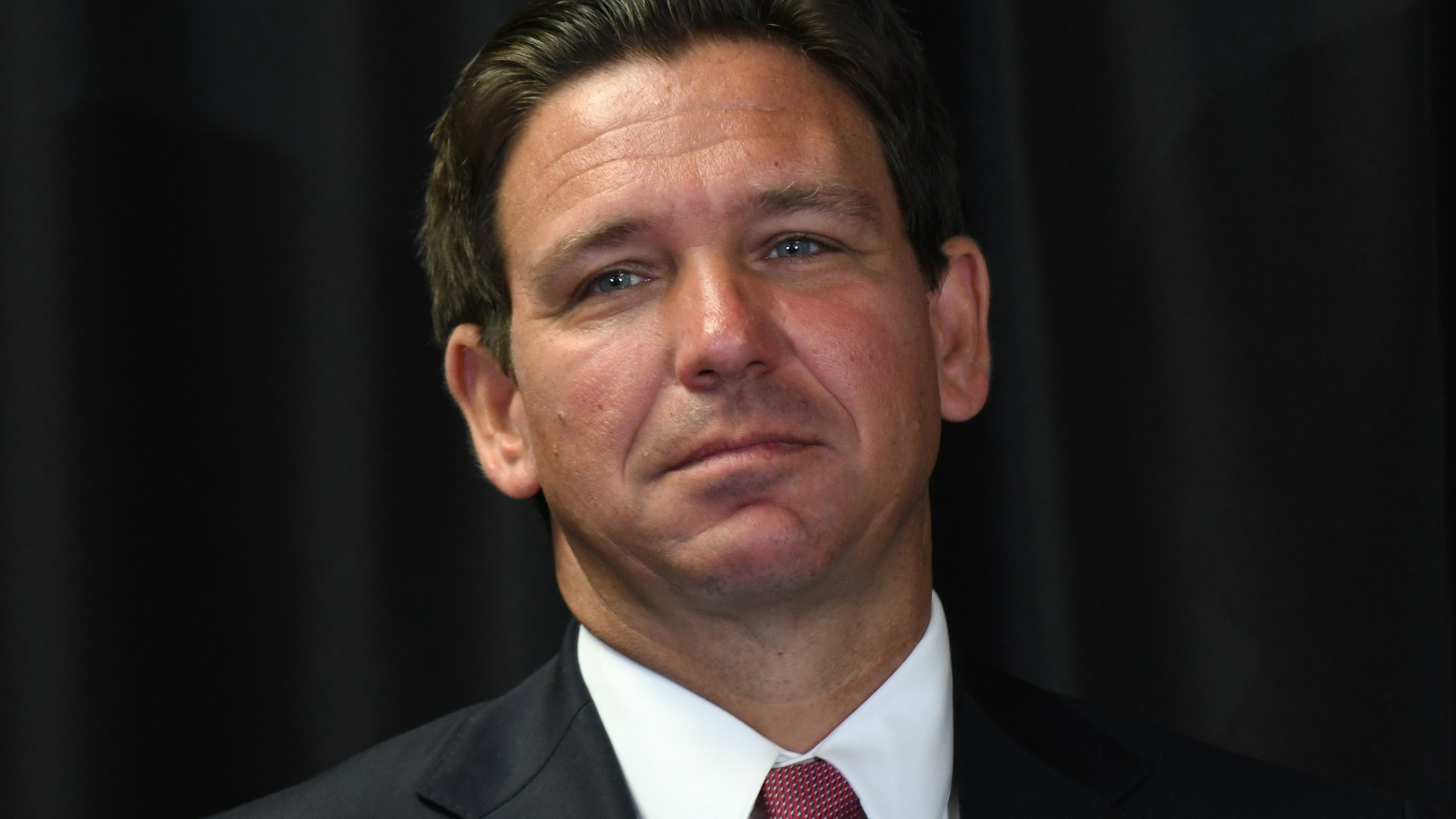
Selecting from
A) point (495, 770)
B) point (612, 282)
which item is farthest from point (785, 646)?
point (612, 282)

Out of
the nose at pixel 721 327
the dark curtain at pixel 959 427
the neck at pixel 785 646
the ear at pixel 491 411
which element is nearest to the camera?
the nose at pixel 721 327

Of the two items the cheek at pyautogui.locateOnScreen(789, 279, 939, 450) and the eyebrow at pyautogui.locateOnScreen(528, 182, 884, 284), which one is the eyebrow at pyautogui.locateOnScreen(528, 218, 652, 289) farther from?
the cheek at pyautogui.locateOnScreen(789, 279, 939, 450)

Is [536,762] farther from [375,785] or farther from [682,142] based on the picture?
[682,142]

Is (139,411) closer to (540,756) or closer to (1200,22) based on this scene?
(540,756)

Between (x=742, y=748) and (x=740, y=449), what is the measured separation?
317mm

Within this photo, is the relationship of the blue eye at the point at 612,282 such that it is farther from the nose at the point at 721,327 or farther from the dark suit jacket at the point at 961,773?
the dark suit jacket at the point at 961,773

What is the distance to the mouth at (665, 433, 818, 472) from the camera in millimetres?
1505

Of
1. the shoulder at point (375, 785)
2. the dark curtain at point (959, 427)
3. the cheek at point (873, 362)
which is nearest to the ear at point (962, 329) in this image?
the cheek at point (873, 362)

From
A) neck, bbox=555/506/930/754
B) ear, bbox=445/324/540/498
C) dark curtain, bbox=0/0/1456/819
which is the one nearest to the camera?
neck, bbox=555/506/930/754

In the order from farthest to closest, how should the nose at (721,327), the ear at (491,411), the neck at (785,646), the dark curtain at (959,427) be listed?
the dark curtain at (959,427), the ear at (491,411), the neck at (785,646), the nose at (721,327)

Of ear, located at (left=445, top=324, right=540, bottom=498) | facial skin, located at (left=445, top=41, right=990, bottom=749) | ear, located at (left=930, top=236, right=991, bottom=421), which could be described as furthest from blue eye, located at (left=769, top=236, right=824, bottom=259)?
ear, located at (left=445, top=324, right=540, bottom=498)

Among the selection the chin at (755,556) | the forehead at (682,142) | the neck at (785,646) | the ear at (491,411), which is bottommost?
the neck at (785,646)

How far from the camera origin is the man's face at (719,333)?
1512 mm

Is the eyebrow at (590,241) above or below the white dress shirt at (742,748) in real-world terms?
above
